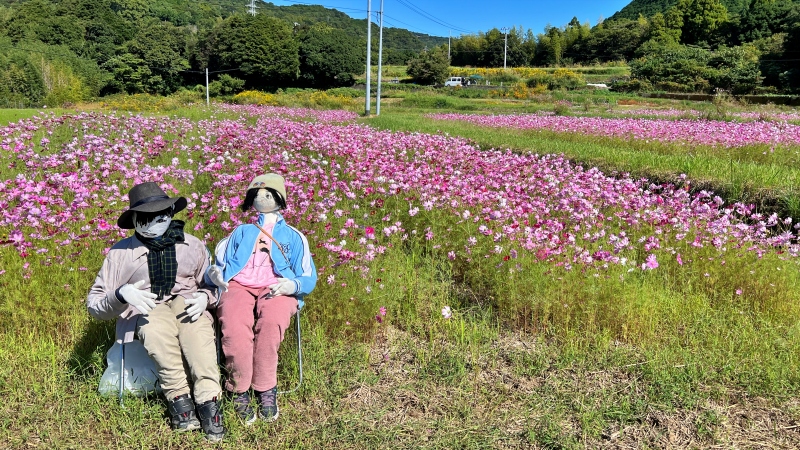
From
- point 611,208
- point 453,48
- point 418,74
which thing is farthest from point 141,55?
point 611,208

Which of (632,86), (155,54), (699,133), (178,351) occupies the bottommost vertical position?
(178,351)

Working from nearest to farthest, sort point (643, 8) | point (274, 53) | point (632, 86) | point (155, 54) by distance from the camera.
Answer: point (632, 86)
point (155, 54)
point (274, 53)
point (643, 8)

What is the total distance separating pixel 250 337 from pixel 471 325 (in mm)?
1573

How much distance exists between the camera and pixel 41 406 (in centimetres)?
254

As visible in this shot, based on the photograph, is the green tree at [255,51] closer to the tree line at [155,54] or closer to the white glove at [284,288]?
the tree line at [155,54]

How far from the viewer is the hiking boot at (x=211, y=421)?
2371 mm

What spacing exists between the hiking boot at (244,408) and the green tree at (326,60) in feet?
220

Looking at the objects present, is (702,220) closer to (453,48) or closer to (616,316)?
(616,316)

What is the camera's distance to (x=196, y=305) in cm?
240

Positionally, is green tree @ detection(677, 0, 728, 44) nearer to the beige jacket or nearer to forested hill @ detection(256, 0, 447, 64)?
forested hill @ detection(256, 0, 447, 64)

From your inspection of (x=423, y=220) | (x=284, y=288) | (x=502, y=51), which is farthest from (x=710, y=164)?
(x=502, y=51)

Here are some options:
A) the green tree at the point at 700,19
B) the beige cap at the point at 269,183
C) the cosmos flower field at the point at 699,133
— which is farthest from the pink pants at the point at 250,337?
the green tree at the point at 700,19

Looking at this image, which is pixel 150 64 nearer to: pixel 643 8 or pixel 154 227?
pixel 154 227

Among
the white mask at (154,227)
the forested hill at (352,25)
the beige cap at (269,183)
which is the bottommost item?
the white mask at (154,227)
